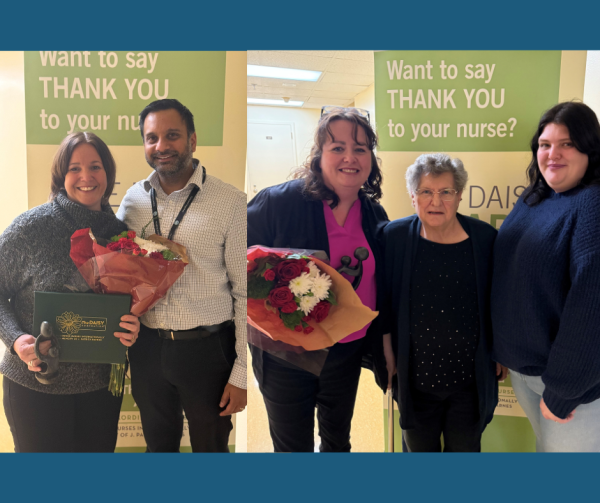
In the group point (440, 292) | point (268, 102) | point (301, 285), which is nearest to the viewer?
point (301, 285)

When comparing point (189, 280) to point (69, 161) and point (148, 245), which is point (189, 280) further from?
point (69, 161)

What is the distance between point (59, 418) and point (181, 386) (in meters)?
0.54

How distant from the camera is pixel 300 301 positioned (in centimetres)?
151

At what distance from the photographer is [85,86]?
→ 1.71m

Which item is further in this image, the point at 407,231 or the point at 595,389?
the point at 407,231

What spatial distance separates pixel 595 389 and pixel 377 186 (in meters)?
1.18

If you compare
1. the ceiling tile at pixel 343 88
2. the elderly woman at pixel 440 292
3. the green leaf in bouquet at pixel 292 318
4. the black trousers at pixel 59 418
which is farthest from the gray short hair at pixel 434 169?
the black trousers at pixel 59 418

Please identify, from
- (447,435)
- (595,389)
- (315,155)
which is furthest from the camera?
(447,435)

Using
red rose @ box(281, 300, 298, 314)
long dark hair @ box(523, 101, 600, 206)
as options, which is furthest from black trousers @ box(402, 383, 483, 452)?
long dark hair @ box(523, 101, 600, 206)

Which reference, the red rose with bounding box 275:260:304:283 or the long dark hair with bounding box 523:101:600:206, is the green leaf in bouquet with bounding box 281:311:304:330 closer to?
the red rose with bounding box 275:260:304:283

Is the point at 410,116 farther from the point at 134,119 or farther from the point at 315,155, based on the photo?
the point at 134,119

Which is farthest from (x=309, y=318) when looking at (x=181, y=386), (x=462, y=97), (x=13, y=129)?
(x=13, y=129)

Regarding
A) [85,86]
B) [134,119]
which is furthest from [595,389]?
[85,86]

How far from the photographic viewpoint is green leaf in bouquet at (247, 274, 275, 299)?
1545 millimetres
